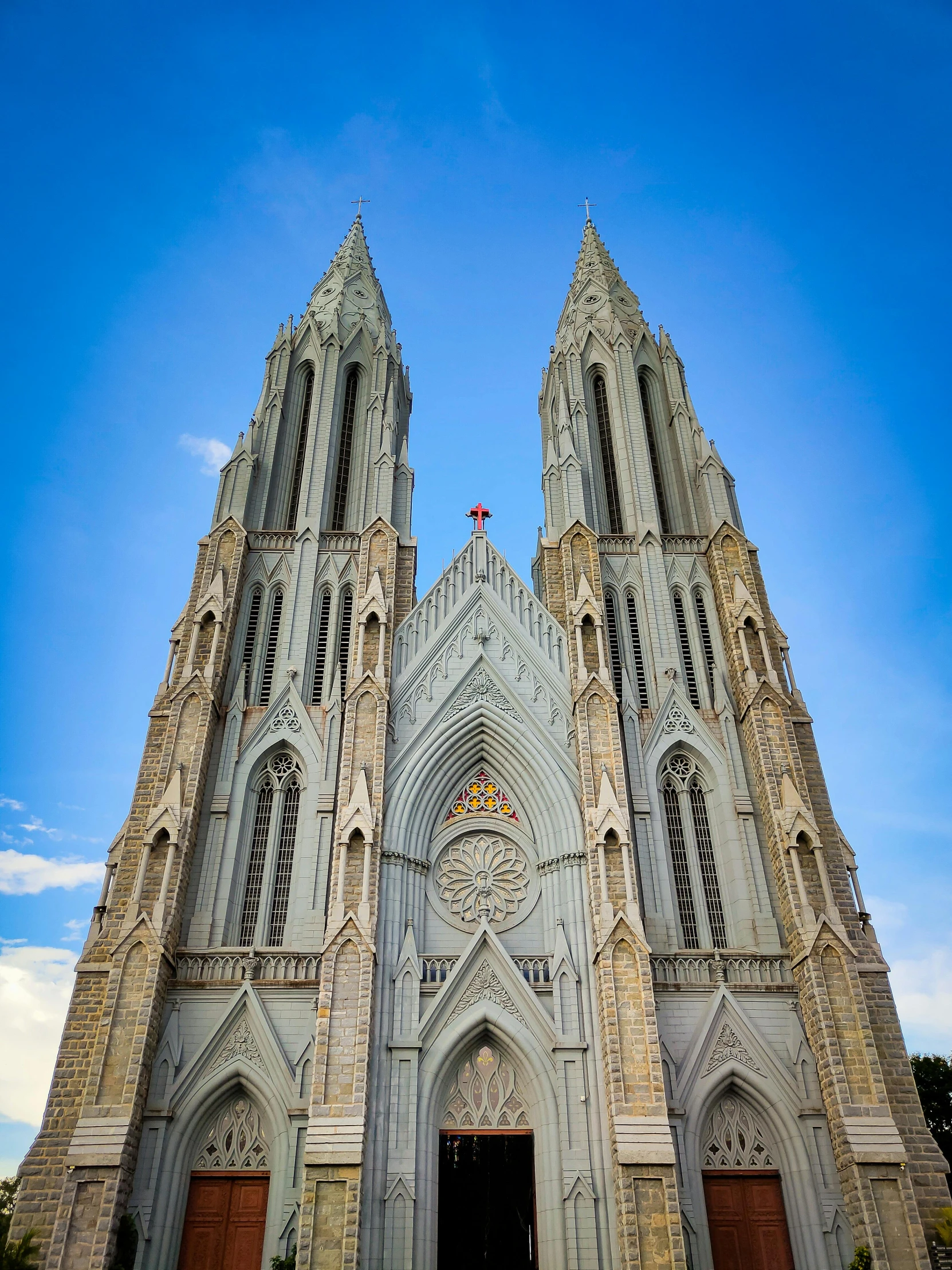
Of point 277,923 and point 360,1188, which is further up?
point 277,923

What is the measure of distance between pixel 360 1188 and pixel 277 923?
6.19m

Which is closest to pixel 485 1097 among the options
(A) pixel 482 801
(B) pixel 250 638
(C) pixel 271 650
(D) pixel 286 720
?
(A) pixel 482 801

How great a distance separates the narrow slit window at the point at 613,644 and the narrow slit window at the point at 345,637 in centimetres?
689

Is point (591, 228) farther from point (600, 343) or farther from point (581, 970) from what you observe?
point (581, 970)

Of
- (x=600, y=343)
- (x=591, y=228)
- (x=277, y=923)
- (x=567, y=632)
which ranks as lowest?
(x=277, y=923)

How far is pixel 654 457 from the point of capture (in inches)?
1228

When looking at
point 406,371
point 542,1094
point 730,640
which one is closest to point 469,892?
point 542,1094

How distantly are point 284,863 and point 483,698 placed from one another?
6186mm

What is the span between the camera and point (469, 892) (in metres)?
22.6

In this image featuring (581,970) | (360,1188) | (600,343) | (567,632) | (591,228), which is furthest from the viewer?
(591,228)

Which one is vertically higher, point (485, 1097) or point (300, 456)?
point (300, 456)

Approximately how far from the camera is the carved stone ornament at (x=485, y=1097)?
1988 cm


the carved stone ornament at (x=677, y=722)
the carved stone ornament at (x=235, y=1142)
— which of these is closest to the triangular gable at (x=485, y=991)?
the carved stone ornament at (x=235, y=1142)

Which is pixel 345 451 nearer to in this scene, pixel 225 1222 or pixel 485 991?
pixel 485 991
